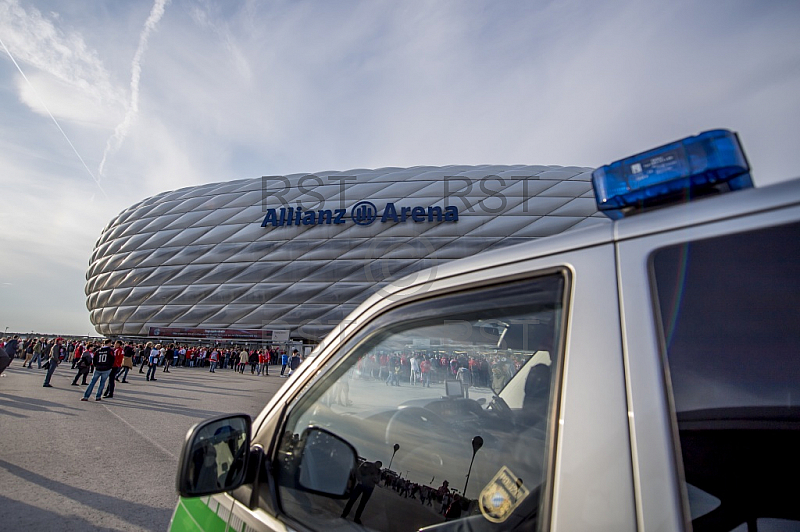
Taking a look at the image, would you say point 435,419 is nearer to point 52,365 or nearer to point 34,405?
point 34,405

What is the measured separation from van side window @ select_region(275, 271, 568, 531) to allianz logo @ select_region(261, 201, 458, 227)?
3017 centimetres

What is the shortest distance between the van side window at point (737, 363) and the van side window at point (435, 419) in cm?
19

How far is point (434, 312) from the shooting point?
100cm

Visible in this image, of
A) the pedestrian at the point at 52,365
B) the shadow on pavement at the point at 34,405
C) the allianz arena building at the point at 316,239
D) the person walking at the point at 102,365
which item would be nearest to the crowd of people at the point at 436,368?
the shadow on pavement at the point at 34,405

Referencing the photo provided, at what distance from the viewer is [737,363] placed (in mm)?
715

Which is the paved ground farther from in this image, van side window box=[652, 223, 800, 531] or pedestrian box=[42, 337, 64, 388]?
van side window box=[652, 223, 800, 531]

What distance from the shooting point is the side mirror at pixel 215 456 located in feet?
3.46

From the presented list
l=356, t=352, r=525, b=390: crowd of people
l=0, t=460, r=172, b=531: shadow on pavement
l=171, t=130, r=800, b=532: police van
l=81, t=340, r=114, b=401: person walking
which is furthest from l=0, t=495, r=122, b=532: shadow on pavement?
l=81, t=340, r=114, b=401: person walking

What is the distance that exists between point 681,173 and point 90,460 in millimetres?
6138

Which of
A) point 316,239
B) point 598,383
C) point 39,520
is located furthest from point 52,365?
point 316,239

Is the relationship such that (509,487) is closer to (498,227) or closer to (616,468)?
(616,468)

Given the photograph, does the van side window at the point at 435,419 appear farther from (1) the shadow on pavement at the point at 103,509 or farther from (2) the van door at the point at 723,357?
(1) the shadow on pavement at the point at 103,509

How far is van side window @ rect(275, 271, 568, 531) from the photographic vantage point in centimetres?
85

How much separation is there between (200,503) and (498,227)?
30714mm
